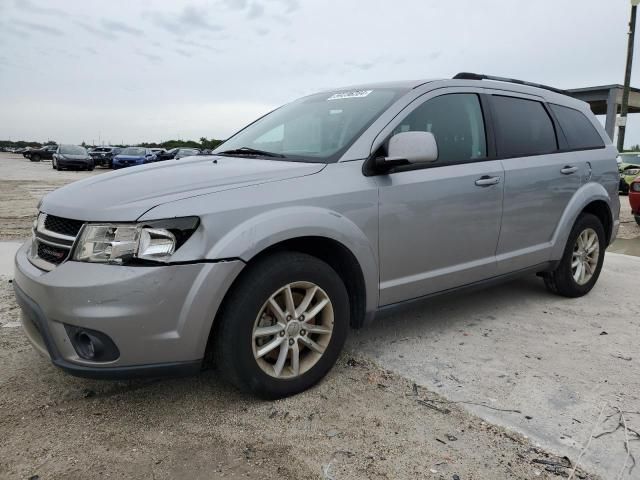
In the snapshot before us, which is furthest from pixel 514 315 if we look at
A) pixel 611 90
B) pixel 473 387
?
pixel 611 90

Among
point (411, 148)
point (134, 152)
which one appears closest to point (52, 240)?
point (411, 148)

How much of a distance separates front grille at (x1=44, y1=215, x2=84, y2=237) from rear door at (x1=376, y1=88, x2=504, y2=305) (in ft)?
5.14

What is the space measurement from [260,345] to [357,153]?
3.91ft

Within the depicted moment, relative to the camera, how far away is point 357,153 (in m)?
2.97

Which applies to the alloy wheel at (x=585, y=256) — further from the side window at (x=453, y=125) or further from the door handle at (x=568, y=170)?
the side window at (x=453, y=125)

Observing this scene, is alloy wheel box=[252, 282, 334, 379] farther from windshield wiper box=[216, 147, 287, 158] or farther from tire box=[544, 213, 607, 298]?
tire box=[544, 213, 607, 298]

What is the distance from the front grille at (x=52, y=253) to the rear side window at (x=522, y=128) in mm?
2892

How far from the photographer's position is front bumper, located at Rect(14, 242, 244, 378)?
2.22 m

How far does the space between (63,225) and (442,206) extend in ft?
6.99

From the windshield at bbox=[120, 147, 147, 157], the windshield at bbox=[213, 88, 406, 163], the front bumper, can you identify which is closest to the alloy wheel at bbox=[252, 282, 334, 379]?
the front bumper

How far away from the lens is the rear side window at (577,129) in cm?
444

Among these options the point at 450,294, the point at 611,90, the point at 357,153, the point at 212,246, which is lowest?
the point at 450,294

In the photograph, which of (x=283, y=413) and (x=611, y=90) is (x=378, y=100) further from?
(x=611, y=90)

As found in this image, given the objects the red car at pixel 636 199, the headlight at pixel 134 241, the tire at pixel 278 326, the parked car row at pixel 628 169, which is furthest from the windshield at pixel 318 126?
the parked car row at pixel 628 169
